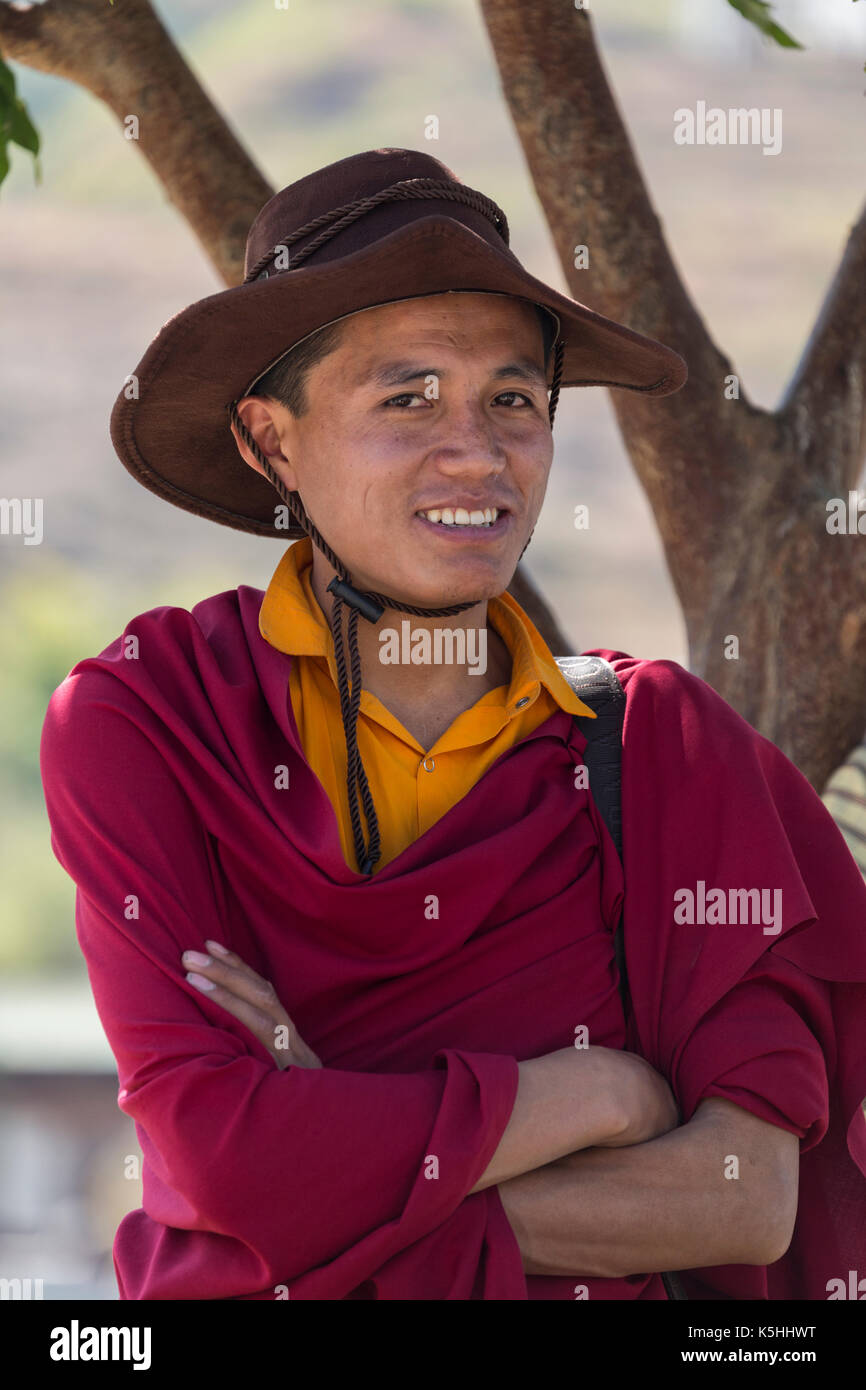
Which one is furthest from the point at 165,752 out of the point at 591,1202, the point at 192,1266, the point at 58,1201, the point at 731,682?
the point at 58,1201

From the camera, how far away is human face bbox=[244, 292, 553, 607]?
2.01 m

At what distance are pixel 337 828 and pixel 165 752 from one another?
0.23 meters

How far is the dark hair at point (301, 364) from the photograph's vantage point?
6.81 ft

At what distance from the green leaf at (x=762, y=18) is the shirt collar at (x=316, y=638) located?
2.82ft

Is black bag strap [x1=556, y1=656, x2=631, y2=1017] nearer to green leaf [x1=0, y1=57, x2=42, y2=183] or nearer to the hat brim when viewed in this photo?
the hat brim

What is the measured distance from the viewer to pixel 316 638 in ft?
6.98

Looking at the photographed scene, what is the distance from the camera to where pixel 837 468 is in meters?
3.41

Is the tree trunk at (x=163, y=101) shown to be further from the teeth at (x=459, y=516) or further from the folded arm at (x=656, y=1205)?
the folded arm at (x=656, y=1205)

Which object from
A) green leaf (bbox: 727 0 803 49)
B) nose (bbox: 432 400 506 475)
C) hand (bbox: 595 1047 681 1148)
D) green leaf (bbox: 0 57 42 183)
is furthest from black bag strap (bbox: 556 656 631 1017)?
green leaf (bbox: 0 57 42 183)

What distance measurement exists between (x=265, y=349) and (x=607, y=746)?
701 millimetres

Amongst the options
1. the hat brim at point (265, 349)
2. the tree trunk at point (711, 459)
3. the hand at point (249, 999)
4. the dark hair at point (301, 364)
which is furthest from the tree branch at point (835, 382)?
the hand at point (249, 999)

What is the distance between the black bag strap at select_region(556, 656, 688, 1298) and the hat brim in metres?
0.46

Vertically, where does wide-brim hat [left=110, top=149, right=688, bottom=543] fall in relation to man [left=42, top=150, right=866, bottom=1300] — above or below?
above
